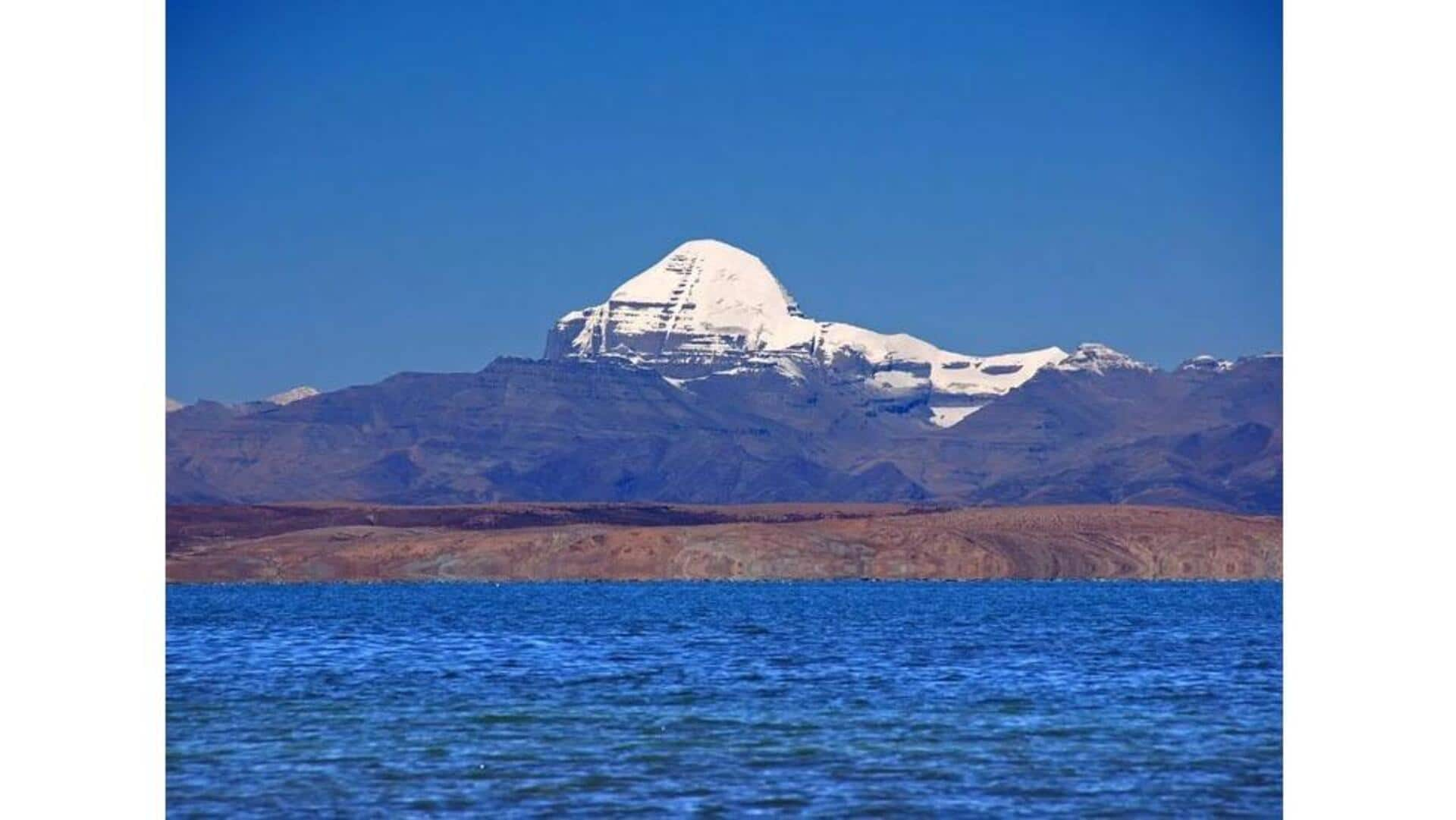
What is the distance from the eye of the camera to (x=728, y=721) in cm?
3581

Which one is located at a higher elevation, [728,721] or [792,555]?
[728,721]

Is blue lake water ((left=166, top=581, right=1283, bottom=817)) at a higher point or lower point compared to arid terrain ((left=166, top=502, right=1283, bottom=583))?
higher

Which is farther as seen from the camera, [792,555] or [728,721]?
[792,555]

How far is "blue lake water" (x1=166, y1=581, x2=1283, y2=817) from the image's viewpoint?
26.1 metres

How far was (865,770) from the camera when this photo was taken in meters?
28.4

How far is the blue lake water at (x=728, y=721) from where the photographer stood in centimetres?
2614

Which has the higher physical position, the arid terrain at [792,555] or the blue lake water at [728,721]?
the blue lake water at [728,721]

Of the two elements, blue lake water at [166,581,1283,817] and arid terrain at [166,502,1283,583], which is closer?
blue lake water at [166,581,1283,817]
